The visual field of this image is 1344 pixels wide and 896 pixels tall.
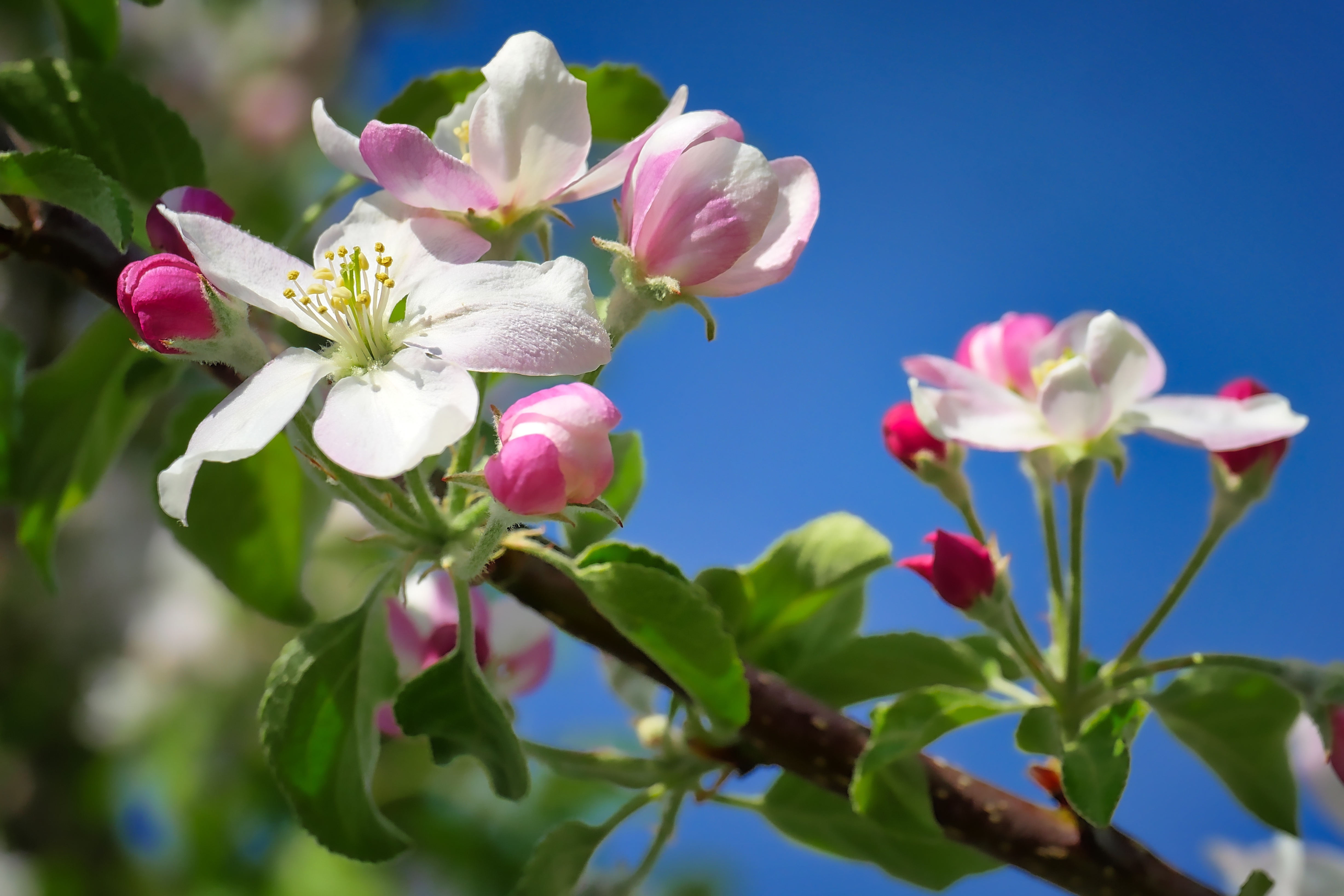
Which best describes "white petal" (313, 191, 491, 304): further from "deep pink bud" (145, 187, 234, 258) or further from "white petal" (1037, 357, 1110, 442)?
"white petal" (1037, 357, 1110, 442)

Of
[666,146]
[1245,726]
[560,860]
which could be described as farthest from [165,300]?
[1245,726]

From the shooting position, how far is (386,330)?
0.58 metres

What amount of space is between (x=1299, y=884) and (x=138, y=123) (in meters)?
1.16

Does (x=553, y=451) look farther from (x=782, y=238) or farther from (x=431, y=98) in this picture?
(x=431, y=98)

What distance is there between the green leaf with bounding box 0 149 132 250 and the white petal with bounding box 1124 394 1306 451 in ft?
2.22

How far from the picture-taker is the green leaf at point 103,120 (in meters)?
0.79

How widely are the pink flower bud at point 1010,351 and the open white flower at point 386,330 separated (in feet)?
1.41

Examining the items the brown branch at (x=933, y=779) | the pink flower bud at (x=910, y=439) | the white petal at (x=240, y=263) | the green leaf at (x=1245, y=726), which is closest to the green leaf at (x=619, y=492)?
the brown branch at (x=933, y=779)

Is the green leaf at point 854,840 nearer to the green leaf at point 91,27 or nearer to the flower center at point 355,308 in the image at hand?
the flower center at point 355,308

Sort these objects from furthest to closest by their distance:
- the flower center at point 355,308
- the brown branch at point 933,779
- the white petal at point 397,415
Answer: the brown branch at point 933,779
the flower center at point 355,308
the white petal at point 397,415

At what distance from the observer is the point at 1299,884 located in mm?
955

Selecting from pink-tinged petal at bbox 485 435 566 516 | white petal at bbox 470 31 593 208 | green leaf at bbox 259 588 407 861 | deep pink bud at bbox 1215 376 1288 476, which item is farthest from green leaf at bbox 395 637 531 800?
deep pink bud at bbox 1215 376 1288 476

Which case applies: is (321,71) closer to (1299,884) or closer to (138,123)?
(138,123)

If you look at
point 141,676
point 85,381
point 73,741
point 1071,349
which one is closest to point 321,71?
point 141,676
